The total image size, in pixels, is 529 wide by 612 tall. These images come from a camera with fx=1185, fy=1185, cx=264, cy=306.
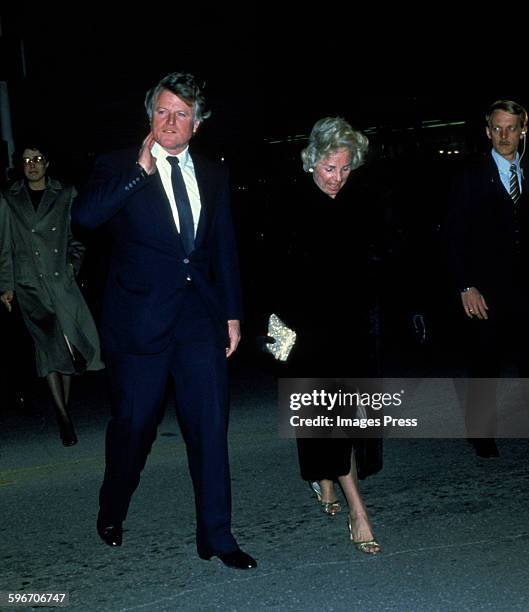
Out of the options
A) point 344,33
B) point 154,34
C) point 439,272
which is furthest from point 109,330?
point 154,34

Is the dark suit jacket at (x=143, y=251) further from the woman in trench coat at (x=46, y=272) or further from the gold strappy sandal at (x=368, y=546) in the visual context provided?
the woman in trench coat at (x=46, y=272)

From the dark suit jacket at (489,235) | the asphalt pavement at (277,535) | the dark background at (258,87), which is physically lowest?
the asphalt pavement at (277,535)

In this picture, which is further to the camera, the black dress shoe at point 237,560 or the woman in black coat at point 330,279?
the woman in black coat at point 330,279

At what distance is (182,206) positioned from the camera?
4.87m

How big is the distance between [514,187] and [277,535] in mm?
2511

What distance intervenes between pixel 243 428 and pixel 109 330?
9.82 feet

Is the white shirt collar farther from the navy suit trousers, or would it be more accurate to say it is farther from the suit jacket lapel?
the navy suit trousers

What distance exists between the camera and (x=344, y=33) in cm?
2033

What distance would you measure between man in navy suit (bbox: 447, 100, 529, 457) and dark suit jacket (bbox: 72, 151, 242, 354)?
206 centimetres

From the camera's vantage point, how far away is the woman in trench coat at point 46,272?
24.4ft

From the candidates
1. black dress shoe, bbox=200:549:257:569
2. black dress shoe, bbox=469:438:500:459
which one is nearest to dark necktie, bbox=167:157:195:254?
black dress shoe, bbox=200:549:257:569

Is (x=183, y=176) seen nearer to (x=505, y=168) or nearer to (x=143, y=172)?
(x=143, y=172)

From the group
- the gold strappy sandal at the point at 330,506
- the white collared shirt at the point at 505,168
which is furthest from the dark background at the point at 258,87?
the gold strappy sandal at the point at 330,506

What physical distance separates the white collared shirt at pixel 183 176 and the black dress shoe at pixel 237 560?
134 cm
